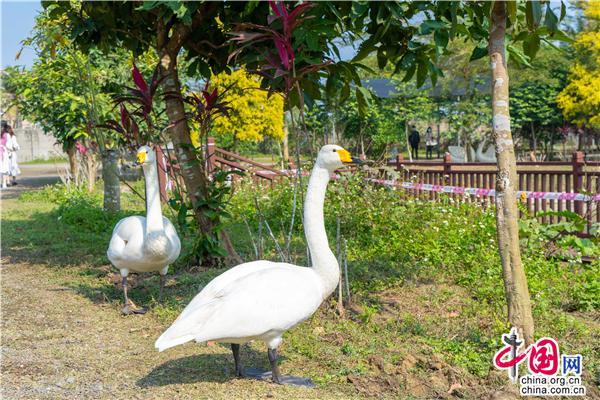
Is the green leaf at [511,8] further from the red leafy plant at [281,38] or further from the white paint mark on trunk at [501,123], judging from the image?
the red leafy plant at [281,38]

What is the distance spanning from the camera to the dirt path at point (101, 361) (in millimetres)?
4012

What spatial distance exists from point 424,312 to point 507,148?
1770mm

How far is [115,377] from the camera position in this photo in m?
4.29

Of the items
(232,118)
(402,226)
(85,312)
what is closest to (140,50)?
(85,312)

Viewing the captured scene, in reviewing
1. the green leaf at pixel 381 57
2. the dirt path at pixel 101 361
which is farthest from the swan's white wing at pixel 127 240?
the green leaf at pixel 381 57

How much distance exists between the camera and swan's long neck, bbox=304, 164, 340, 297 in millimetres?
4086

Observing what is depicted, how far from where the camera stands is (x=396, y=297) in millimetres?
5910

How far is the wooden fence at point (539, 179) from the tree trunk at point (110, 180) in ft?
15.0

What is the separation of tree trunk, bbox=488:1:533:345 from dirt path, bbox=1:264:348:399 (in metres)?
1.42

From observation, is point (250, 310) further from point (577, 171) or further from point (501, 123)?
point (577, 171)

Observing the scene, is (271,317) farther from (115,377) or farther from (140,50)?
(140,50)

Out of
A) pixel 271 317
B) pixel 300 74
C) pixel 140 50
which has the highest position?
pixel 140 50

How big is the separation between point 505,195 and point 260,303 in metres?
1.82

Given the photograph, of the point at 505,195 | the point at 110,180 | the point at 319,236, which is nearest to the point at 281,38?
the point at 319,236
